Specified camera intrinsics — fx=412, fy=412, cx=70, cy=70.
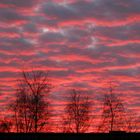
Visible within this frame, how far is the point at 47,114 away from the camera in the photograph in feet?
217

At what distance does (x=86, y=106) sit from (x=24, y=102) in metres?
10.6

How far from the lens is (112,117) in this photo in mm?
65500
